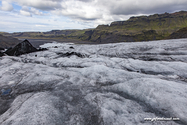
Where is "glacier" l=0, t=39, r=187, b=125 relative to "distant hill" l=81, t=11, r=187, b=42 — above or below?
below

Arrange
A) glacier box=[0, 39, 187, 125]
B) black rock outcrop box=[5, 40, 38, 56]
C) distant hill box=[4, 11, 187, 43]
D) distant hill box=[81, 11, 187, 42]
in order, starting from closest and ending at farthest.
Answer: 1. glacier box=[0, 39, 187, 125]
2. black rock outcrop box=[5, 40, 38, 56]
3. distant hill box=[4, 11, 187, 43]
4. distant hill box=[81, 11, 187, 42]

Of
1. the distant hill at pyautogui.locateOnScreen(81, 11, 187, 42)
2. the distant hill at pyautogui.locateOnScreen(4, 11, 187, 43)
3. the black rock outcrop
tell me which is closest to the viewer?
the black rock outcrop

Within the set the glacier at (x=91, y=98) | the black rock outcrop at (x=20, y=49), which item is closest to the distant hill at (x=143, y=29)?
the black rock outcrop at (x=20, y=49)

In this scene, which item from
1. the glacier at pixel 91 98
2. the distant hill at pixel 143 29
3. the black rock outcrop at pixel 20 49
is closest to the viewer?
the glacier at pixel 91 98

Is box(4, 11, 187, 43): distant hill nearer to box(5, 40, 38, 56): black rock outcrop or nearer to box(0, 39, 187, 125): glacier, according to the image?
box(5, 40, 38, 56): black rock outcrop

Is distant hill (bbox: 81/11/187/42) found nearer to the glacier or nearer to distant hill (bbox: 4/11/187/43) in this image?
distant hill (bbox: 4/11/187/43)

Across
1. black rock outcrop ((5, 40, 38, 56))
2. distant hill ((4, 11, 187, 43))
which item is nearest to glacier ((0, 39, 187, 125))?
black rock outcrop ((5, 40, 38, 56))

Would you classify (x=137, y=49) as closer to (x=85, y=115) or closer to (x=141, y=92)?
(x=141, y=92)

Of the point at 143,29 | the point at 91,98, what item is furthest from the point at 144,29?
the point at 91,98

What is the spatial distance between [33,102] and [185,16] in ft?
815

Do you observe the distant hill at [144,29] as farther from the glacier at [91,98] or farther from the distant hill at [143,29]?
the glacier at [91,98]

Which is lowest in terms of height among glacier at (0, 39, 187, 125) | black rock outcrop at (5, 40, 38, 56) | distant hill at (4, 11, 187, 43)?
glacier at (0, 39, 187, 125)

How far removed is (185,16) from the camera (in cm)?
16538

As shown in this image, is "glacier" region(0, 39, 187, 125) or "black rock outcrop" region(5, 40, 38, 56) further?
"black rock outcrop" region(5, 40, 38, 56)
